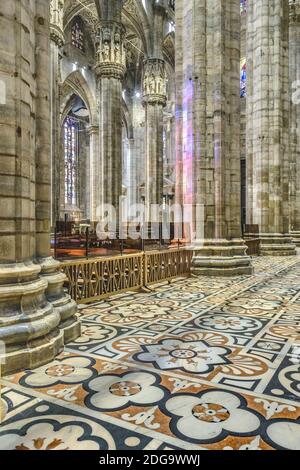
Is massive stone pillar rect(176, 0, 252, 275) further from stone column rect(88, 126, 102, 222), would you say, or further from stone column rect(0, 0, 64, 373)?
stone column rect(88, 126, 102, 222)

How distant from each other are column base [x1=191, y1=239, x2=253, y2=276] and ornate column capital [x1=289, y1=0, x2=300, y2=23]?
14.9 m

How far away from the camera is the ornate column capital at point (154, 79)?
69.3 ft

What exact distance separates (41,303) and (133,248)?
4356mm

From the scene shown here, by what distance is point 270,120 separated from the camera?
12.9 meters

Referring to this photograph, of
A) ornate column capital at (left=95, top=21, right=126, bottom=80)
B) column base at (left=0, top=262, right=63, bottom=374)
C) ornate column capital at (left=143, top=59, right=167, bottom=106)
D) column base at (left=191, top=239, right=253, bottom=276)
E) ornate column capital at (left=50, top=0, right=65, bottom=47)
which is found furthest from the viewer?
ornate column capital at (left=143, top=59, right=167, bottom=106)

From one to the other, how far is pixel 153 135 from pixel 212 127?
14.0m

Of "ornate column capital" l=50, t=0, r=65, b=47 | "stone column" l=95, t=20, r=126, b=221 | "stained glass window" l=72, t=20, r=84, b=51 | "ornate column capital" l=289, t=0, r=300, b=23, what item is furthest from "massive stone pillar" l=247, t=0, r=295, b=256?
"stained glass window" l=72, t=20, r=84, b=51

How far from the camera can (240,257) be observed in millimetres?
8086

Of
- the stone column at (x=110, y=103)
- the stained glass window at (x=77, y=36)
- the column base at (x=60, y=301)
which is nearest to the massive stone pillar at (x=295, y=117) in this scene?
the stone column at (x=110, y=103)

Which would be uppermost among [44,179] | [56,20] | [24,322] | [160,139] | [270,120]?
[56,20]

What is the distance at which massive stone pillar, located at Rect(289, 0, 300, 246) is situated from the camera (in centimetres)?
1705

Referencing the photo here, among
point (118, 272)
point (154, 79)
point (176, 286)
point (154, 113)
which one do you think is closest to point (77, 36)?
point (154, 79)

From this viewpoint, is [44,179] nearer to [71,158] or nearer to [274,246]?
[274,246]
